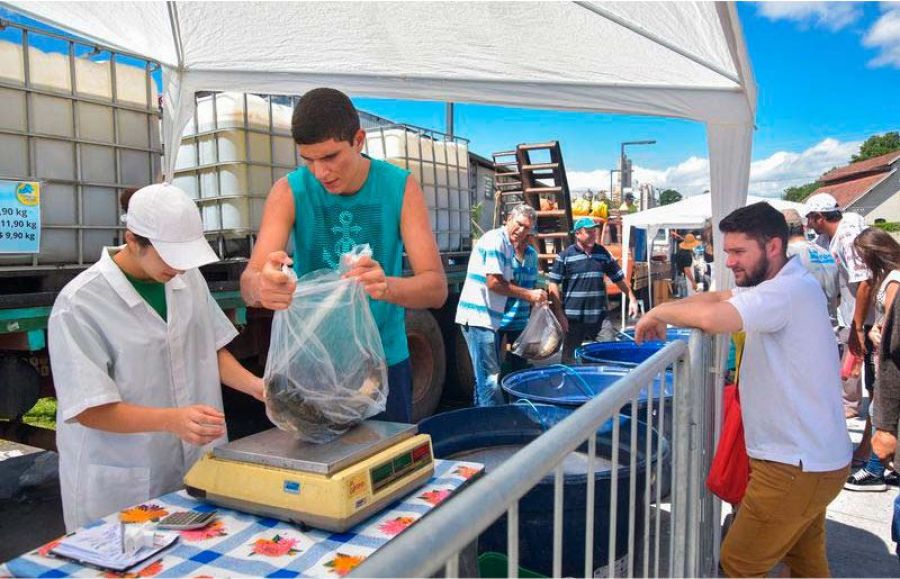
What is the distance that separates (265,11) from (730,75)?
234 cm

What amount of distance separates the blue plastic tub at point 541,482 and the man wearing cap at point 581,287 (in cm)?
317

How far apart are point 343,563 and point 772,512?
1.76 m

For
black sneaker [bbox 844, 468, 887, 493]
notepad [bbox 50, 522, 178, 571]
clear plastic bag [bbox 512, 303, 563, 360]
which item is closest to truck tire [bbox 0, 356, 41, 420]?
notepad [bbox 50, 522, 178, 571]

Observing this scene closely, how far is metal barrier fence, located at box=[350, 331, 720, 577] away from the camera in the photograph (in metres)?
0.73

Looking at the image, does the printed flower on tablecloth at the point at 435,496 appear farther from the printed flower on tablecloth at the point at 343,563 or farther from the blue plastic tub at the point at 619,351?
the blue plastic tub at the point at 619,351

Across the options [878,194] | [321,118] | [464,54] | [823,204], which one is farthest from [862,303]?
→ [878,194]

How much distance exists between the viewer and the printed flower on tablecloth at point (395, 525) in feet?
4.76

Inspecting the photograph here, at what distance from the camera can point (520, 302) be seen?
5.53m

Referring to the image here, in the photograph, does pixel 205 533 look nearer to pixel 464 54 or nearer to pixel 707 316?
pixel 707 316

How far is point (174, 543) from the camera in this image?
138 cm

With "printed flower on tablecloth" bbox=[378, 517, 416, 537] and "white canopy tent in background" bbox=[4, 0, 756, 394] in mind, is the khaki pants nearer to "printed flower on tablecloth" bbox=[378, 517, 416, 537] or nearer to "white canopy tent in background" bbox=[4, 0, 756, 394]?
"white canopy tent in background" bbox=[4, 0, 756, 394]

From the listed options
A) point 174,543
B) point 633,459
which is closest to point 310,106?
point 174,543

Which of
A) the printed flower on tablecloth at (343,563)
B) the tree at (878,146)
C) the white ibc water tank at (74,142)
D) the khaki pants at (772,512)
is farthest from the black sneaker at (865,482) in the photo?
the tree at (878,146)

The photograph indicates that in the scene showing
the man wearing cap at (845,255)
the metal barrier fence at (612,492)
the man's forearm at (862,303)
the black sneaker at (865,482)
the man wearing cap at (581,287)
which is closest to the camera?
the metal barrier fence at (612,492)
